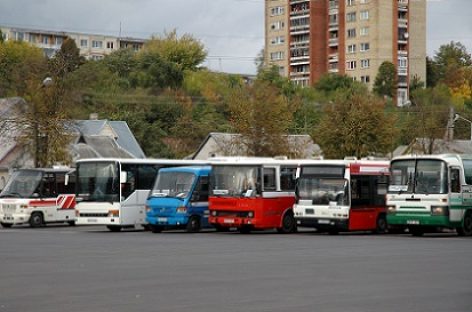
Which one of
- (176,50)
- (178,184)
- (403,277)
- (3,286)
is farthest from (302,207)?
(176,50)

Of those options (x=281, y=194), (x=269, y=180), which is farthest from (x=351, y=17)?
(x=269, y=180)

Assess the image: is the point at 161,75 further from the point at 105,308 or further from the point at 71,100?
the point at 105,308

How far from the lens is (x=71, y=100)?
66625mm

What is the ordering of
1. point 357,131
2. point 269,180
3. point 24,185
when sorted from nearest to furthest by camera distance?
1. point 269,180
2. point 24,185
3. point 357,131

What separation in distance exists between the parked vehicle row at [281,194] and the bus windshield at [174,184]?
37 millimetres

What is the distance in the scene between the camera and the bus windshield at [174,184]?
131 feet

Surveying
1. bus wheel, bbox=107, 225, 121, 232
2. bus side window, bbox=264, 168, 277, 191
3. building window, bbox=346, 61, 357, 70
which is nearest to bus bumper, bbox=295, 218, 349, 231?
bus side window, bbox=264, 168, 277, 191

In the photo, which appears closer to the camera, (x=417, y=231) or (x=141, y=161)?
(x=417, y=231)

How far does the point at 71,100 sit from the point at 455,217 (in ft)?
117

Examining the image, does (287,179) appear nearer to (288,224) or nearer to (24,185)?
(288,224)

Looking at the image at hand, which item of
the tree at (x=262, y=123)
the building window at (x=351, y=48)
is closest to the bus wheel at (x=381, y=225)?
the tree at (x=262, y=123)

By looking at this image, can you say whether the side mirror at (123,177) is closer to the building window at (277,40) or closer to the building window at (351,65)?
the building window at (351,65)

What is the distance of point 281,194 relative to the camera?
39.4 metres

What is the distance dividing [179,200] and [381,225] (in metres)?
7.55
